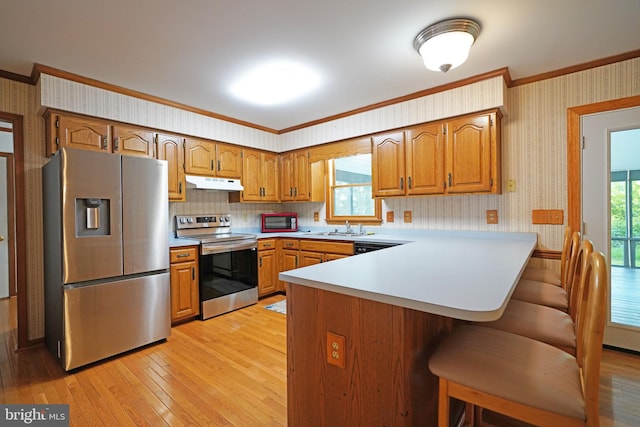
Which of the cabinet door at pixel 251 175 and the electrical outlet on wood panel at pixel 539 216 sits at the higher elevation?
the cabinet door at pixel 251 175

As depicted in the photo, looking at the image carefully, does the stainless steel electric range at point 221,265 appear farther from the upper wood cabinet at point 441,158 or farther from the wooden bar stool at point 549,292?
the wooden bar stool at point 549,292

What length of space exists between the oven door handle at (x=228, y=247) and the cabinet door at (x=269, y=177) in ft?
2.77

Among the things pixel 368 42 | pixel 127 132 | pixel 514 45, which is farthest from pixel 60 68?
pixel 514 45

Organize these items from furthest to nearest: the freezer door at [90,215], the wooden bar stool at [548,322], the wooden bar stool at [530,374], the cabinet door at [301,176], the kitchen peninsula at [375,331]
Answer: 1. the cabinet door at [301,176]
2. the freezer door at [90,215]
3. the wooden bar stool at [548,322]
4. the kitchen peninsula at [375,331]
5. the wooden bar stool at [530,374]

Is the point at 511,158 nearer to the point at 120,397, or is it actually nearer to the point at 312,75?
the point at 312,75

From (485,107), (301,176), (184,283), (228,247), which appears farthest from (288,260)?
(485,107)

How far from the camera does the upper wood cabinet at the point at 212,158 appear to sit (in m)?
3.40

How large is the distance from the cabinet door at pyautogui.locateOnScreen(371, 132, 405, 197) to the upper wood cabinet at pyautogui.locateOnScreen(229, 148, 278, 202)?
1619 mm

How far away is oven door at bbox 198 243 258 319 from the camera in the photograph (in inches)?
124

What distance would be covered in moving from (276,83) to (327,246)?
185 cm

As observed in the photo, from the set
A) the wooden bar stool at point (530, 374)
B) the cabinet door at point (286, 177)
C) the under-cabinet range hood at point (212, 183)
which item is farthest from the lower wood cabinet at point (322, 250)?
the wooden bar stool at point (530, 374)

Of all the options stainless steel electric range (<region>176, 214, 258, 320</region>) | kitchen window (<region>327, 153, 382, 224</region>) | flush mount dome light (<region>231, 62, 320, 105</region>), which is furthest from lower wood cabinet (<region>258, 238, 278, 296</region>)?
flush mount dome light (<region>231, 62, 320, 105</region>)

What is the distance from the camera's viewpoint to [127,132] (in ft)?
9.45

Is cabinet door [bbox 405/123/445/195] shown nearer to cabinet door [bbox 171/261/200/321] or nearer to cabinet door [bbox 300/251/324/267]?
cabinet door [bbox 300/251/324/267]
